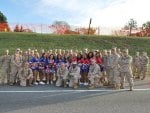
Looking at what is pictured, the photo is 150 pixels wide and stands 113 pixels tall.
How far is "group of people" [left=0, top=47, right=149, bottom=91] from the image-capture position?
60.9 ft

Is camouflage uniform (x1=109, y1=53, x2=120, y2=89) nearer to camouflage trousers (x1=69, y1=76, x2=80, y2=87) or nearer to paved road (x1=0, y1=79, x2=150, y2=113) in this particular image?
paved road (x1=0, y1=79, x2=150, y2=113)

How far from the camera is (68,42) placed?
3706 centimetres

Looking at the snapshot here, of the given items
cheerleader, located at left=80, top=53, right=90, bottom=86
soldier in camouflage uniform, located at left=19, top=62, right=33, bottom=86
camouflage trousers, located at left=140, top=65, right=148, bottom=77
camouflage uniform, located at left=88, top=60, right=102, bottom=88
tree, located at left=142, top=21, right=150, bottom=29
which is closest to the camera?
camouflage uniform, located at left=88, top=60, right=102, bottom=88

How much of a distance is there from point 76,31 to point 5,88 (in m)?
27.0

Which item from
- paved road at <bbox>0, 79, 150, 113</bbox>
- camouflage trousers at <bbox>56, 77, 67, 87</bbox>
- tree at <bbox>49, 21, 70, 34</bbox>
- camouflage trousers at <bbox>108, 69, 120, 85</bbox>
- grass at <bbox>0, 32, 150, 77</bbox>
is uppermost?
tree at <bbox>49, 21, 70, 34</bbox>

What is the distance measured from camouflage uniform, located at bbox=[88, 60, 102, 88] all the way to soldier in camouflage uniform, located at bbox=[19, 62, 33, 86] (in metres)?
2.50

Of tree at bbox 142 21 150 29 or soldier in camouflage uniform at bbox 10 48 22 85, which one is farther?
tree at bbox 142 21 150 29

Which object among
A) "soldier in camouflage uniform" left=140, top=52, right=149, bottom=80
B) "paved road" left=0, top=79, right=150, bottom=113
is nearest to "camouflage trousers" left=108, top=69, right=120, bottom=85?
"paved road" left=0, top=79, right=150, bottom=113

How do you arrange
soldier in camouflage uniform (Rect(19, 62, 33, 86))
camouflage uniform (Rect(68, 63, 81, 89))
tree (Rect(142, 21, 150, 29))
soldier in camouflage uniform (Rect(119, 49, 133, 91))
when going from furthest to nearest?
tree (Rect(142, 21, 150, 29))
soldier in camouflage uniform (Rect(19, 62, 33, 86))
camouflage uniform (Rect(68, 63, 81, 89))
soldier in camouflage uniform (Rect(119, 49, 133, 91))

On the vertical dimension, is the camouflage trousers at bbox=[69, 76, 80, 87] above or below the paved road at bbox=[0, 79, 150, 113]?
above

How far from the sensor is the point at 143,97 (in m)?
15.8

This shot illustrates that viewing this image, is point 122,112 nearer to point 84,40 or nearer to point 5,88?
point 5,88

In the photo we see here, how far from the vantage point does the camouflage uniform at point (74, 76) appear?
18406 millimetres

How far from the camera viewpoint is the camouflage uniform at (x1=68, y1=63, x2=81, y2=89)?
18406mm
